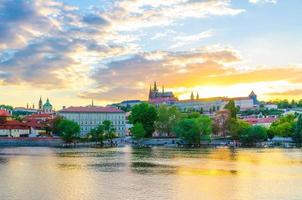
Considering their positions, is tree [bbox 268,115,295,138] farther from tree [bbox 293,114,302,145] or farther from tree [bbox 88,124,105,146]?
tree [bbox 88,124,105,146]

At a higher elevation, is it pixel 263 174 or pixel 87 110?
pixel 87 110

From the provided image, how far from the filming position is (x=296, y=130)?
301 feet

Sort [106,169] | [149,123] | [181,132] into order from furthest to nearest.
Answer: [149,123] < [181,132] < [106,169]

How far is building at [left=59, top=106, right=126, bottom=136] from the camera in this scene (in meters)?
134

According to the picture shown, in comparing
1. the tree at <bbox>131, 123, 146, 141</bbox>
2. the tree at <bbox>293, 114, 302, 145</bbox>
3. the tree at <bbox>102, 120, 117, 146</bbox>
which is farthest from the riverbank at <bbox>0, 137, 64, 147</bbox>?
the tree at <bbox>293, 114, 302, 145</bbox>

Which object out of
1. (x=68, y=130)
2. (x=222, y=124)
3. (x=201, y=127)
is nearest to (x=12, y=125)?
(x=68, y=130)

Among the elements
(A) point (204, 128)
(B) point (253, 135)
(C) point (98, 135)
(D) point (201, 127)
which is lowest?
(B) point (253, 135)

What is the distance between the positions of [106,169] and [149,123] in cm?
6263

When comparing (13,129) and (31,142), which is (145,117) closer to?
(31,142)

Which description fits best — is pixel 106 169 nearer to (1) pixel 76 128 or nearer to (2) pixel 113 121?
(1) pixel 76 128

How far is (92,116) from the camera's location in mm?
135875

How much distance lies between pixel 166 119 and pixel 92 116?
37789mm

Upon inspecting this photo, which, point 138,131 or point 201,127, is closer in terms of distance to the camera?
point 201,127

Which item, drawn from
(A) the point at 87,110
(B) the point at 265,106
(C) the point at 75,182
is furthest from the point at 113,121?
(C) the point at 75,182
